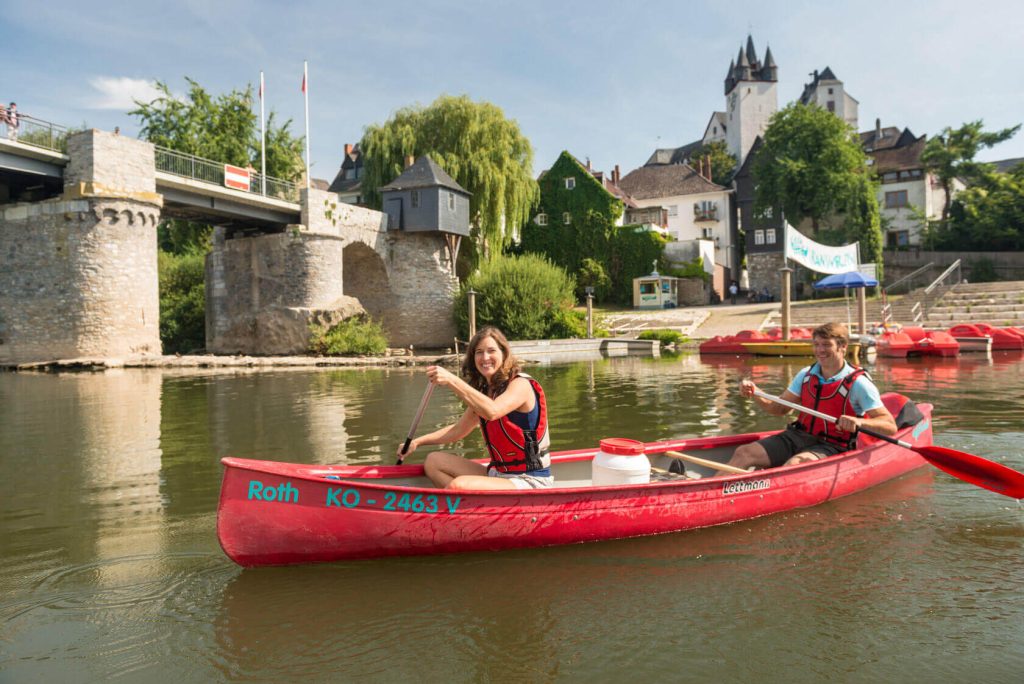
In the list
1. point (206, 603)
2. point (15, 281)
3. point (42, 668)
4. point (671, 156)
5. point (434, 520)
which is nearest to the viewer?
point (42, 668)

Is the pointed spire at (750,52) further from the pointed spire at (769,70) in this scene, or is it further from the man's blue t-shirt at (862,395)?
the man's blue t-shirt at (862,395)

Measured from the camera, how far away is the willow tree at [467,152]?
111ft

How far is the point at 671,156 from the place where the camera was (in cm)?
8638

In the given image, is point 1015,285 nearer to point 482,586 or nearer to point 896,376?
point 896,376

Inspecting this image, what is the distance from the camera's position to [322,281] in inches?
1120

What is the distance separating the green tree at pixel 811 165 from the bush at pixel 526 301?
18.4 m

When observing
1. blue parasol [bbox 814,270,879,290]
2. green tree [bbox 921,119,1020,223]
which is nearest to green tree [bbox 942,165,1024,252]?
green tree [bbox 921,119,1020,223]

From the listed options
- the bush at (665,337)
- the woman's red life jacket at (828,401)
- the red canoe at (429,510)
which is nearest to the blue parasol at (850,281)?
the bush at (665,337)

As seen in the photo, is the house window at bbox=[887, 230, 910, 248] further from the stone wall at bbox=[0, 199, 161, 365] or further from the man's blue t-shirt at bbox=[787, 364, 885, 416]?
the man's blue t-shirt at bbox=[787, 364, 885, 416]

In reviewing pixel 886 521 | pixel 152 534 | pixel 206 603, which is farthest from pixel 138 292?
pixel 886 521

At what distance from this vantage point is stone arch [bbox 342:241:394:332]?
108 ft

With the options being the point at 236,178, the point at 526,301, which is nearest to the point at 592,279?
the point at 526,301

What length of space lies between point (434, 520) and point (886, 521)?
368 cm

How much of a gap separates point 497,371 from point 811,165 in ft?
134
